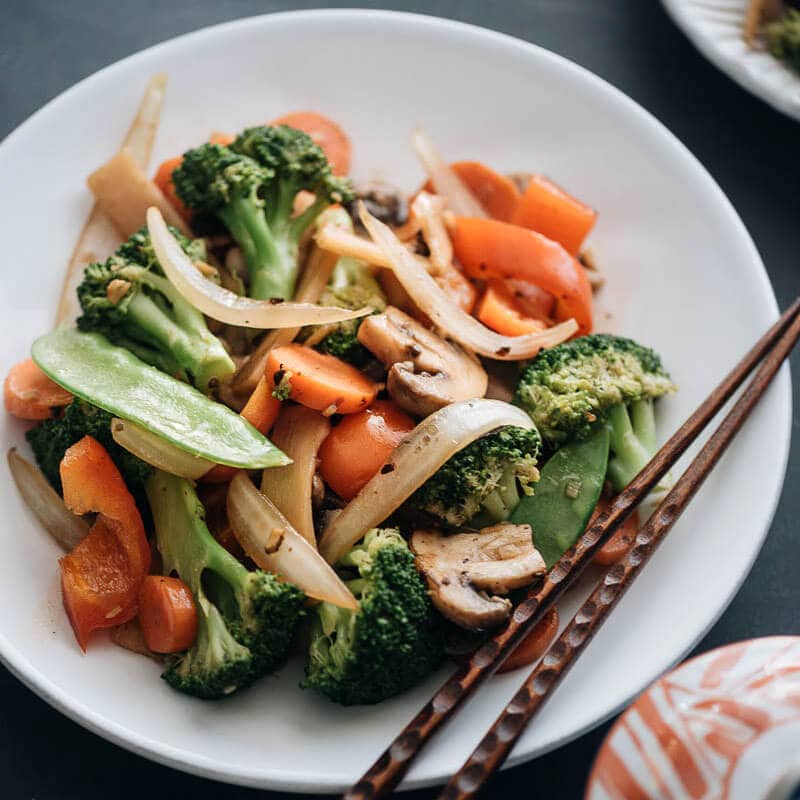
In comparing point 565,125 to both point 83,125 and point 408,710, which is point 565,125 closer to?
point 83,125

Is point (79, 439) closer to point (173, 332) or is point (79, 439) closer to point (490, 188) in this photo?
point (173, 332)

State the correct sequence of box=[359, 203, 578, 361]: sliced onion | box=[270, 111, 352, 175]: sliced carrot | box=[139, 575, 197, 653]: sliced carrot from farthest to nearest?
box=[270, 111, 352, 175]: sliced carrot < box=[359, 203, 578, 361]: sliced onion < box=[139, 575, 197, 653]: sliced carrot

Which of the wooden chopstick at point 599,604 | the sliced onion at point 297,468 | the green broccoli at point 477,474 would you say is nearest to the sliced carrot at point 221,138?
the sliced onion at point 297,468

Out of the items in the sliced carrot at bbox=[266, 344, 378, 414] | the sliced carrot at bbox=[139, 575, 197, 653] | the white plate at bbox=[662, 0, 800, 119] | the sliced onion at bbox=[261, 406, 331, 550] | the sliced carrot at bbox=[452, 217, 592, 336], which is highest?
the white plate at bbox=[662, 0, 800, 119]

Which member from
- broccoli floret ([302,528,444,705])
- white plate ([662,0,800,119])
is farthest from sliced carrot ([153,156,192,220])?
white plate ([662,0,800,119])

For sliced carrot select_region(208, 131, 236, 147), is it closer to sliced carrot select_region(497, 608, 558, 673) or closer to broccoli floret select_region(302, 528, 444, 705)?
broccoli floret select_region(302, 528, 444, 705)

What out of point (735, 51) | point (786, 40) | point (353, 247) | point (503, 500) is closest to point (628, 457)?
point (503, 500)

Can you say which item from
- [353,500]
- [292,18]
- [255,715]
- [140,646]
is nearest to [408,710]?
[255,715]
